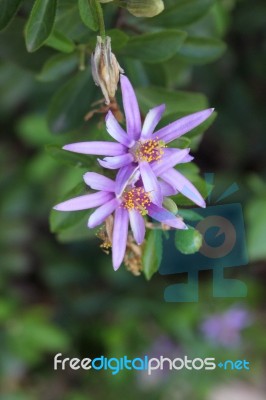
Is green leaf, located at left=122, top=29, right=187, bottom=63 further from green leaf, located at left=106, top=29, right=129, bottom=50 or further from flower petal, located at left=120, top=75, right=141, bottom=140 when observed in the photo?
flower petal, located at left=120, top=75, right=141, bottom=140

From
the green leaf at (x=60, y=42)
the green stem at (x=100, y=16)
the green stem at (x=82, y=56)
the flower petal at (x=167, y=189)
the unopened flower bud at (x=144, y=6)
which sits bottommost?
the flower petal at (x=167, y=189)

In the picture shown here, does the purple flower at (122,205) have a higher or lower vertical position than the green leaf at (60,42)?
lower

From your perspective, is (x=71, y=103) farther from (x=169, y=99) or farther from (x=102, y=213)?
(x=102, y=213)

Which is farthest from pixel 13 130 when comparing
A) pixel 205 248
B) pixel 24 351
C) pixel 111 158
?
pixel 111 158

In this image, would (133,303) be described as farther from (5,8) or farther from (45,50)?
(5,8)

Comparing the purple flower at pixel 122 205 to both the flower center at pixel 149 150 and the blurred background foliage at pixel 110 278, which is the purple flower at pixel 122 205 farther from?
the blurred background foliage at pixel 110 278

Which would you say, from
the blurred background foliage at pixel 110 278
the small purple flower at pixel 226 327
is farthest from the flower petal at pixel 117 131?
the small purple flower at pixel 226 327

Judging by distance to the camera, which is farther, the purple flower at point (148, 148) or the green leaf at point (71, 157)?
the green leaf at point (71, 157)

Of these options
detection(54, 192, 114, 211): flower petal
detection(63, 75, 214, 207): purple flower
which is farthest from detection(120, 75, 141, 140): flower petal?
detection(54, 192, 114, 211): flower petal
